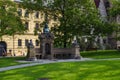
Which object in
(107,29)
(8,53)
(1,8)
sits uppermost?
(1,8)

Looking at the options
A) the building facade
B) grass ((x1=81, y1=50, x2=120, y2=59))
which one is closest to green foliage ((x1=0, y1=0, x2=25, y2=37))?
grass ((x1=81, y1=50, x2=120, y2=59))

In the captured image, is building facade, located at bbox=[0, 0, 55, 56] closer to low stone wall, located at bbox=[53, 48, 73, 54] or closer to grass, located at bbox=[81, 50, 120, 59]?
grass, located at bbox=[81, 50, 120, 59]

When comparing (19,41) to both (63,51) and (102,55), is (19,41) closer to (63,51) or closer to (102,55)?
(63,51)

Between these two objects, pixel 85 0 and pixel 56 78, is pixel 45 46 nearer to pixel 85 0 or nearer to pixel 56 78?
pixel 85 0

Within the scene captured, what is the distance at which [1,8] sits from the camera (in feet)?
123

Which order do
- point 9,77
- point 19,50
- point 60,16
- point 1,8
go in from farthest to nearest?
point 19,50 → point 60,16 → point 1,8 → point 9,77

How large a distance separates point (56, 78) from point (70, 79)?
1.05m

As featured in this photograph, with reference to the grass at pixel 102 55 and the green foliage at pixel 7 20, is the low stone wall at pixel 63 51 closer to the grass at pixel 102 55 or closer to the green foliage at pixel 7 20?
the grass at pixel 102 55

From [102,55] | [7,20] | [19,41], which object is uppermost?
[7,20]

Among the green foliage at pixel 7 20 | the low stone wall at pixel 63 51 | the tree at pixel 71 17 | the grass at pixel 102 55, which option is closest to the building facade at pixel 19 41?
the tree at pixel 71 17

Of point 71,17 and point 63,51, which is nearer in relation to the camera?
point 63,51

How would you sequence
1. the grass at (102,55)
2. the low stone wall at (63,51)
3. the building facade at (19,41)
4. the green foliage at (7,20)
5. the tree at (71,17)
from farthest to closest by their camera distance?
the building facade at (19,41)
the tree at (71,17)
the low stone wall at (63,51)
the grass at (102,55)
the green foliage at (7,20)

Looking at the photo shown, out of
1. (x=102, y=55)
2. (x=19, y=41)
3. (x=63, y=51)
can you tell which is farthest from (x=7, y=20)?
(x=19, y=41)

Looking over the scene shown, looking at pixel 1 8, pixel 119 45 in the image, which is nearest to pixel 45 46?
pixel 1 8
